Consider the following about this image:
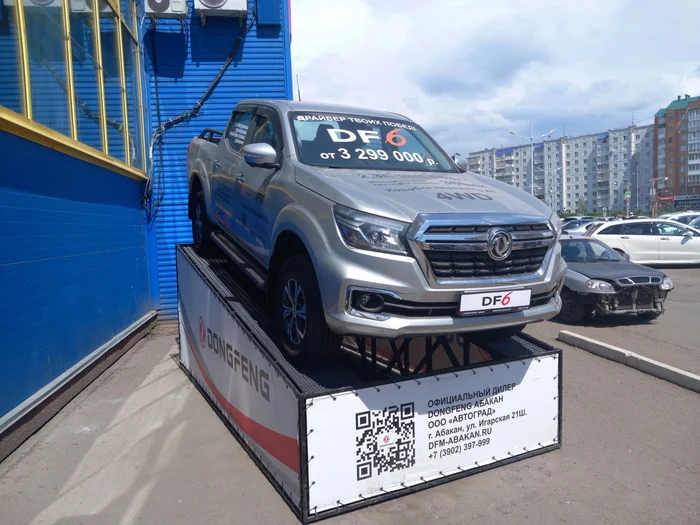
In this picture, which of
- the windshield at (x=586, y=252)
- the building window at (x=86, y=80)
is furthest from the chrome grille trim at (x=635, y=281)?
the building window at (x=86, y=80)

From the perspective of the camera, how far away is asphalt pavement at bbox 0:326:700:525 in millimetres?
3576

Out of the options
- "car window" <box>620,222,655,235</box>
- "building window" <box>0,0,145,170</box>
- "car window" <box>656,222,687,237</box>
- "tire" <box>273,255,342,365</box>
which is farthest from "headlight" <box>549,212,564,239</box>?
"car window" <box>656,222,687,237</box>

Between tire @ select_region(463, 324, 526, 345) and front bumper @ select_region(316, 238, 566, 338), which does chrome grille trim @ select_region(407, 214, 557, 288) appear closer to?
front bumper @ select_region(316, 238, 566, 338)

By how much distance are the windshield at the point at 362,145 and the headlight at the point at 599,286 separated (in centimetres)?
507

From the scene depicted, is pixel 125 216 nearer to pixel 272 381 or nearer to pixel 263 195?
pixel 263 195

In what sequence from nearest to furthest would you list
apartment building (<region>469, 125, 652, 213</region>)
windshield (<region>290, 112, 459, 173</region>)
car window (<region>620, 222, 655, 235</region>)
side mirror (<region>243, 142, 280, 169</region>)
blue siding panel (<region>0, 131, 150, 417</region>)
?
side mirror (<region>243, 142, 280, 169</region>) < windshield (<region>290, 112, 459, 173</region>) < blue siding panel (<region>0, 131, 150, 417</region>) < car window (<region>620, 222, 655, 235</region>) < apartment building (<region>469, 125, 652, 213</region>)

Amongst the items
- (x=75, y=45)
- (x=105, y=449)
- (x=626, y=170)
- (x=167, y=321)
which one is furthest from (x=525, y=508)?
(x=626, y=170)

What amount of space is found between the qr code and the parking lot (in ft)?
0.81

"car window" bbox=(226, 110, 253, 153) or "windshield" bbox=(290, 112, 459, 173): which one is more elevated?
"car window" bbox=(226, 110, 253, 153)

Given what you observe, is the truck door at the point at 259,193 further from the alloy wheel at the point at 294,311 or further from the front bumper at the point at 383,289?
the front bumper at the point at 383,289

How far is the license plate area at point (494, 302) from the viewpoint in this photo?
130 inches

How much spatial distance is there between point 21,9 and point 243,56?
5.65 m

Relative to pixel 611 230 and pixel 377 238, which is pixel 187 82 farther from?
pixel 611 230

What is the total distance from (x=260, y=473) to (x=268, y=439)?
1.32ft
